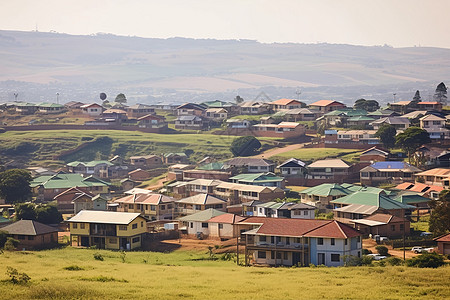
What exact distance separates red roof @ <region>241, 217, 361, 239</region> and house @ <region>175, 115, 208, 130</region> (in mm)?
71224

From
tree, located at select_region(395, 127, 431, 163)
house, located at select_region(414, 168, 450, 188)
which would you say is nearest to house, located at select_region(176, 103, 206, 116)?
tree, located at select_region(395, 127, 431, 163)

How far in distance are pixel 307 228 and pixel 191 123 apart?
7535 cm

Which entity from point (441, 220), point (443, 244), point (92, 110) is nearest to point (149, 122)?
point (92, 110)

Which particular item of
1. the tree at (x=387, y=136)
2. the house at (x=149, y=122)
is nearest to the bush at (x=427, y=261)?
the tree at (x=387, y=136)

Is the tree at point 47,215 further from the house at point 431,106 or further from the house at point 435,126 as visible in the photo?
the house at point 431,106

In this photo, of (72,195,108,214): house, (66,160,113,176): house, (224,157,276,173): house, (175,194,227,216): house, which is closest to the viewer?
(175,194,227,216): house

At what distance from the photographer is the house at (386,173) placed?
80.3 metres

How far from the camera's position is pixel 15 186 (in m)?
78.8

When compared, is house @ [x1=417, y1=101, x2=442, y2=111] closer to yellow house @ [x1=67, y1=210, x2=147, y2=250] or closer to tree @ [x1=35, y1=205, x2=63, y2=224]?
tree @ [x1=35, y1=205, x2=63, y2=224]

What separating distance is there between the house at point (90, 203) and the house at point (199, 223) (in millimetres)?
13217

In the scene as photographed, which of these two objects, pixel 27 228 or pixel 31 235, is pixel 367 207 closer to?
pixel 31 235

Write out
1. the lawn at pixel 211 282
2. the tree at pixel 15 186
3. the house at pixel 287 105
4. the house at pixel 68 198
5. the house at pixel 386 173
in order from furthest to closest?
the house at pixel 287 105 < the house at pixel 386 173 < the tree at pixel 15 186 < the house at pixel 68 198 < the lawn at pixel 211 282

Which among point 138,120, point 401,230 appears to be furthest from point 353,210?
point 138,120

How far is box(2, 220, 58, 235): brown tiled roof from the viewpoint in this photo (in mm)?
58781
